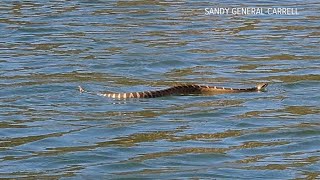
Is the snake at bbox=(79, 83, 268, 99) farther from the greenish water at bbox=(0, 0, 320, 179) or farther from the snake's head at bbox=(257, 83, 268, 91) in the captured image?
the greenish water at bbox=(0, 0, 320, 179)

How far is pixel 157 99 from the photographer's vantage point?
46.7 ft

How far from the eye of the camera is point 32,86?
591 inches

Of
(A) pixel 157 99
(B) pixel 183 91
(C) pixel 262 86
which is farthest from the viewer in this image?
(C) pixel 262 86

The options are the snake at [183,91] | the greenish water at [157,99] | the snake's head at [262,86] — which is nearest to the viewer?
the greenish water at [157,99]

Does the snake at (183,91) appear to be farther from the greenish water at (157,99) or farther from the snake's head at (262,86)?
the greenish water at (157,99)

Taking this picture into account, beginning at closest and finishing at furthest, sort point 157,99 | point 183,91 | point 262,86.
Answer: point 157,99
point 183,91
point 262,86

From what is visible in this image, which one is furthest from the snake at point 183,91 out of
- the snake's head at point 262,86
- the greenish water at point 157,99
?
the greenish water at point 157,99

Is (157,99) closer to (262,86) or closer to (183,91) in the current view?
(183,91)

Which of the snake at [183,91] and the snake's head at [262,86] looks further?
the snake's head at [262,86]

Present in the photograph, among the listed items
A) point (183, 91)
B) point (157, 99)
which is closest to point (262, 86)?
point (183, 91)

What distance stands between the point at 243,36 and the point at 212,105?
662 cm

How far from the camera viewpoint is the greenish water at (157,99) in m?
10.7

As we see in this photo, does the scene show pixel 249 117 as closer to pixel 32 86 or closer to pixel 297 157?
pixel 297 157

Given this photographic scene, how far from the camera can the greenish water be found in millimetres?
10727
